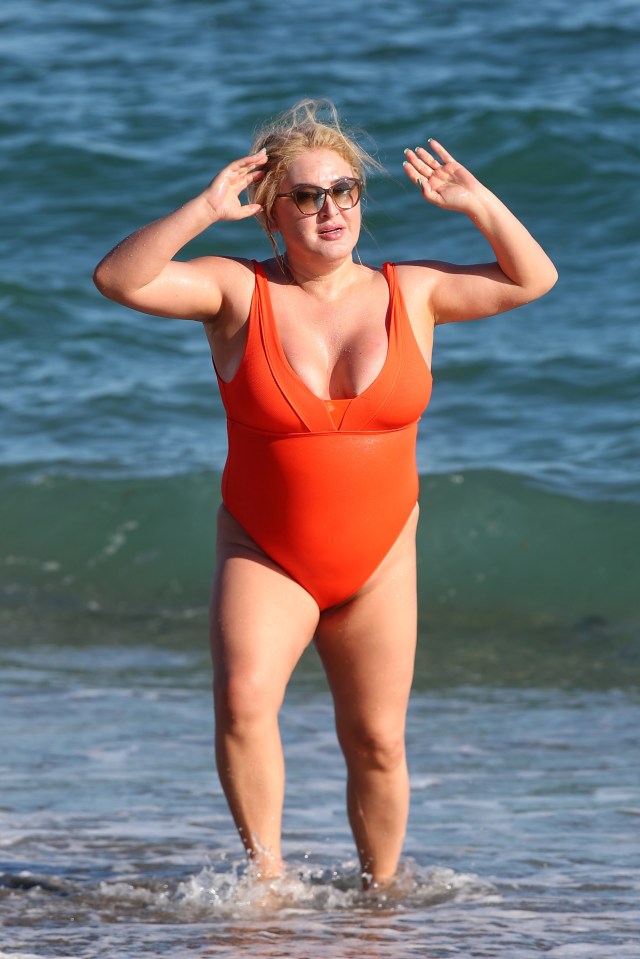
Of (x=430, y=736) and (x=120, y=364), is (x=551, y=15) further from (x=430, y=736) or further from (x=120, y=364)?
(x=430, y=736)

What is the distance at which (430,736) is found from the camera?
628 centimetres

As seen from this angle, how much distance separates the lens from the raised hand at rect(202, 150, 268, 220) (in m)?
3.92

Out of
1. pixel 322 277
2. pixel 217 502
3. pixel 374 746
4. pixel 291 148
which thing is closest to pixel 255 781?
pixel 374 746

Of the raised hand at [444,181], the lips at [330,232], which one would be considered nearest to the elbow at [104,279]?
the lips at [330,232]

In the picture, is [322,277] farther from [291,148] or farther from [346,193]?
[291,148]

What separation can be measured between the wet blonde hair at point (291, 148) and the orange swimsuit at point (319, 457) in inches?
8.1

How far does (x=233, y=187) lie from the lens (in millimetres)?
3980

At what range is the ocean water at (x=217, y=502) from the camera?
451 centimetres

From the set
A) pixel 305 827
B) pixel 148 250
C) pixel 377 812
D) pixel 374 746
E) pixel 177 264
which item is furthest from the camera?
pixel 305 827

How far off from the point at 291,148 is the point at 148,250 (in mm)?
529

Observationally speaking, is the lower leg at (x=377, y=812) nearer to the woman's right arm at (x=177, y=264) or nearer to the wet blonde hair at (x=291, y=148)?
the woman's right arm at (x=177, y=264)

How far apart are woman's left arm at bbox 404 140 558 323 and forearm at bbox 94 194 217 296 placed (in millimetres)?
617

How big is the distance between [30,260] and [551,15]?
7.87 metres

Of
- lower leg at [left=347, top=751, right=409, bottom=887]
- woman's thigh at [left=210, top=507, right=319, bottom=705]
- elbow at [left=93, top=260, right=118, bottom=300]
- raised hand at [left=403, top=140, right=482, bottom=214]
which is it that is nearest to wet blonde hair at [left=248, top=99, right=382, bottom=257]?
raised hand at [left=403, top=140, right=482, bottom=214]
